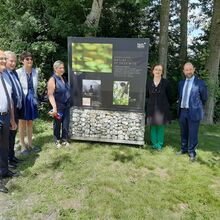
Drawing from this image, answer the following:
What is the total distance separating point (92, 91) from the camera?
667 centimetres

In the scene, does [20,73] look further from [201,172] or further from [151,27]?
[151,27]

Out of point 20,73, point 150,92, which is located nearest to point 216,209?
point 150,92

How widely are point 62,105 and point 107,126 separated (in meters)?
0.98

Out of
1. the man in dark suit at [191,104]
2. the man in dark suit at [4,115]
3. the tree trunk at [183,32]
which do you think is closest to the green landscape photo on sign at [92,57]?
the man in dark suit at [191,104]

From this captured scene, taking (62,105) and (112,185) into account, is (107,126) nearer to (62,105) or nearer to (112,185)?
(62,105)

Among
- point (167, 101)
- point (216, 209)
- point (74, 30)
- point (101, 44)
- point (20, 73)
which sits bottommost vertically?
point (216, 209)

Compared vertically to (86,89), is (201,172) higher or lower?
lower

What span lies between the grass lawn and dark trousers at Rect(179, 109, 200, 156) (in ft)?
0.79

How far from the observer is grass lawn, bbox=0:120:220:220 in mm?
4492

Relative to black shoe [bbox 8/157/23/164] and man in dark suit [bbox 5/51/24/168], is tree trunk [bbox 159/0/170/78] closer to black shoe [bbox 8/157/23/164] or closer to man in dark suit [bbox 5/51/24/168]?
man in dark suit [bbox 5/51/24/168]

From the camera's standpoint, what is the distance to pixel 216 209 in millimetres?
4664

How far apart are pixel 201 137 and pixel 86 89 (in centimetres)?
345

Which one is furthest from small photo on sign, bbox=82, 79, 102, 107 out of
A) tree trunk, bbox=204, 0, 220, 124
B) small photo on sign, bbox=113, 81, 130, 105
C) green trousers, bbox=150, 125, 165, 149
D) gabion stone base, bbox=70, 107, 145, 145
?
tree trunk, bbox=204, 0, 220, 124

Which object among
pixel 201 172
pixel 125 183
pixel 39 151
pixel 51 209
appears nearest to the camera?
pixel 51 209
